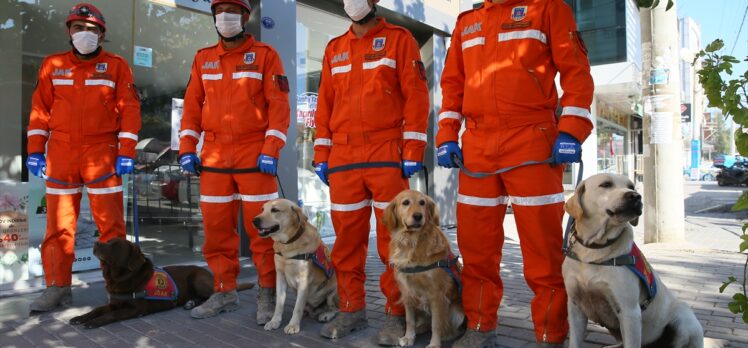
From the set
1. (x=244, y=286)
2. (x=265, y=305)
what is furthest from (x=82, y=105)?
(x=265, y=305)

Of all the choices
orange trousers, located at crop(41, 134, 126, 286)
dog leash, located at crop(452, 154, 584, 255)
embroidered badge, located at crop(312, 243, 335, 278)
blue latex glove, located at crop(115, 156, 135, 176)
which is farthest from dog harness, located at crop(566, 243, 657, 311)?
orange trousers, located at crop(41, 134, 126, 286)

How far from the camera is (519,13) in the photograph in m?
2.98

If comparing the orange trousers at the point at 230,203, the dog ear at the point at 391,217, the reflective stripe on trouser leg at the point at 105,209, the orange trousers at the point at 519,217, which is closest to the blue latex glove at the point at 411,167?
the dog ear at the point at 391,217

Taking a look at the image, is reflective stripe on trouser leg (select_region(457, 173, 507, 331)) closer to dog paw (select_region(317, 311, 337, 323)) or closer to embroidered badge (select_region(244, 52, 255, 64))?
dog paw (select_region(317, 311, 337, 323))

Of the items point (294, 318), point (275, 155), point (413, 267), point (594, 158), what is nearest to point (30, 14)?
point (275, 155)

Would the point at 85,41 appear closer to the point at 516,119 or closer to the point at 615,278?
the point at 516,119

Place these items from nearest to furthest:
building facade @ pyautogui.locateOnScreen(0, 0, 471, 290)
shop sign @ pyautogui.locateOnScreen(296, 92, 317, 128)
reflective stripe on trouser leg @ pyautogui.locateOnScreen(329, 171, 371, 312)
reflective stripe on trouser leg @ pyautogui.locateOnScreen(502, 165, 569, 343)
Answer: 1. reflective stripe on trouser leg @ pyautogui.locateOnScreen(502, 165, 569, 343)
2. reflective stripe on trouser leg @ pyautogui.locateOnScreen(329, 171, 371, 312)
3. building facade @ pyautogui.locateOnScreen(0, 0, 471, 290)
4. shop sign @ pyautogui.locateOnScreen(296, 92, 317, 128)

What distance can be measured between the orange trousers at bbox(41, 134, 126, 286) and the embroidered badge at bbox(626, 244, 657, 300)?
3.97m

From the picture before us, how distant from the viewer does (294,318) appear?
3629mm

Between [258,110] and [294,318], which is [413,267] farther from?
[258,110]

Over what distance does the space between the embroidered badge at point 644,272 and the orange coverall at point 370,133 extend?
1.49m

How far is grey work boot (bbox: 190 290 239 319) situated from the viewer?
3.99m

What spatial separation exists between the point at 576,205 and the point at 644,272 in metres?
0.46

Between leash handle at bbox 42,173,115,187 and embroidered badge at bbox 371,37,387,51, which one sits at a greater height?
embroidered badge at bbox 371,37,387,51
